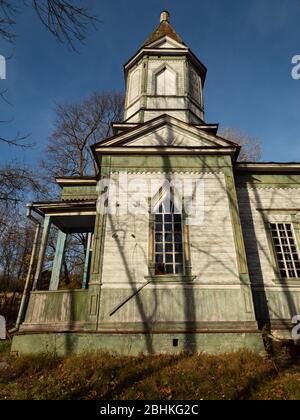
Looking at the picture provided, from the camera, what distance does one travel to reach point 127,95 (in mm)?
14211

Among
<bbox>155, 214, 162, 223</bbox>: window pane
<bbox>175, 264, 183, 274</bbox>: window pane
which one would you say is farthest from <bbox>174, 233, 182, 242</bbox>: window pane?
<bbox>175, 264, 183, 274</bbox>: window pane

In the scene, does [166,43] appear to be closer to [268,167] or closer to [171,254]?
[268,167]

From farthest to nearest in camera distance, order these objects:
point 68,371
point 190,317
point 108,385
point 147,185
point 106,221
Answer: point 147,185
point 106,221
point 190,317
point 68,371
point 108,385

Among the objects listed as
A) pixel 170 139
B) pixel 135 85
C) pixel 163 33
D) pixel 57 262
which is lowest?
pixel 57 262

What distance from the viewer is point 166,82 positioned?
13.3 meters

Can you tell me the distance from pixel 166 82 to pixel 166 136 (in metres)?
4.40

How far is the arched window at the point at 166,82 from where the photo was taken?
13.0 metres

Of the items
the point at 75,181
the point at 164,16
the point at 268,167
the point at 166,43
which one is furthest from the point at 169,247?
the point at 164,16

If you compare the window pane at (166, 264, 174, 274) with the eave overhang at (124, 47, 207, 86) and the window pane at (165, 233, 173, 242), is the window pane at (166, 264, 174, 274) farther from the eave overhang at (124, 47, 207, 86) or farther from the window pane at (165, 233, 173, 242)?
the eave overhang at (124, 47, 207, 86)

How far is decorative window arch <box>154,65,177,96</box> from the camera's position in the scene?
13047mm

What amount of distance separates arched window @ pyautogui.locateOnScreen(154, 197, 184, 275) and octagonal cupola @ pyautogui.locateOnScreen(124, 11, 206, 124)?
5111 mm
